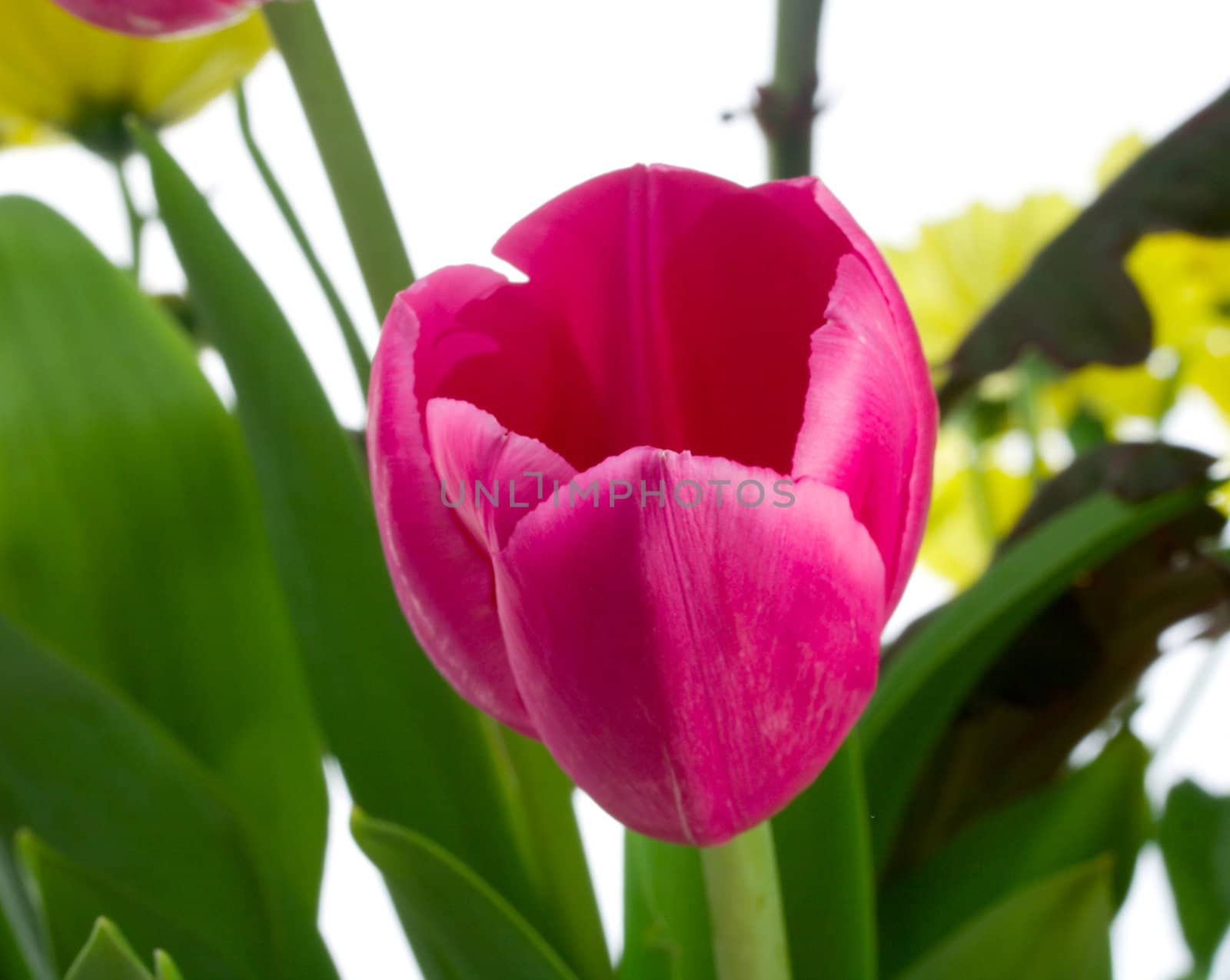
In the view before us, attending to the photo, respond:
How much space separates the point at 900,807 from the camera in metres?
0.32

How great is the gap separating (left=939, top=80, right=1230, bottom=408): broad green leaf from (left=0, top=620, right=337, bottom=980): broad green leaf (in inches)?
8.8

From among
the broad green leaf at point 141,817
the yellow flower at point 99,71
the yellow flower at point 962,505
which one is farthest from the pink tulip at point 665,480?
the yellow flower at point 962,505

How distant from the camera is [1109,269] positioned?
0.34 m

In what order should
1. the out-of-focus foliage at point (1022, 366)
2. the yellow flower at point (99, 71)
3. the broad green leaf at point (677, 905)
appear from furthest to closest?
the out-of-focus foliage at point (1022, 366) < the yellow flower at point (99, 71) < the broad green leaf at point (677, 905)

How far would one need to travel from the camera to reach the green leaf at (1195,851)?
1.06ft

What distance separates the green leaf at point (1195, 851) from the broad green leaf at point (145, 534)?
21 cm

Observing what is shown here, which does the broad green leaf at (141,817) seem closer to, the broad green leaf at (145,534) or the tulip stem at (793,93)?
the broad green leaf at (145,534)

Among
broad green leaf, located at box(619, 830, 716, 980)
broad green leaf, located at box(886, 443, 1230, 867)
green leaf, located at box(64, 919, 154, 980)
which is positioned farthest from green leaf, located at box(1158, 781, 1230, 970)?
green leaf, located at box(64, 919, 154, 980)

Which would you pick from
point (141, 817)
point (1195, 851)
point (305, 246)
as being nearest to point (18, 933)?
point (141, 817)

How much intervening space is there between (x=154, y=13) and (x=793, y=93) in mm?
155

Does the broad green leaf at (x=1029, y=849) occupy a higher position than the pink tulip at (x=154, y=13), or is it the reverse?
the pink tulip at (x=154, y=13)

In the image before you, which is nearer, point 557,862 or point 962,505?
point 557,862

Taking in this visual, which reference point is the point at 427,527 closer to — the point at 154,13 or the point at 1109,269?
the point at 154,13

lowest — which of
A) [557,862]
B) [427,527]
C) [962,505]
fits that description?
[962,505]
